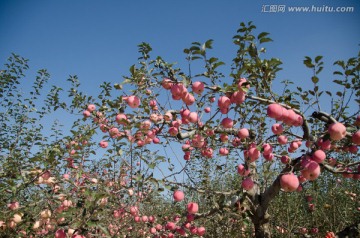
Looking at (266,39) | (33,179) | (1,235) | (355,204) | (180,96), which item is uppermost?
(266,39)

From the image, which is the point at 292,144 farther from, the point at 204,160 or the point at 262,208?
the point at 204,160

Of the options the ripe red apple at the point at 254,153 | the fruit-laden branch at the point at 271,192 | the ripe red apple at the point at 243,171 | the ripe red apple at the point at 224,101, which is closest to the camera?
the ripe red apple at the point at 224,101

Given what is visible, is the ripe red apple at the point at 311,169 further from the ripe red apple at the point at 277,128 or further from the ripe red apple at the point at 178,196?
the ripe red apple at the point at 178,196

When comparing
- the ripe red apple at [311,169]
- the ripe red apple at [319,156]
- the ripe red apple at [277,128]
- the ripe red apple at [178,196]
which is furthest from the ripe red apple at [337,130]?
the ripe red apple at [178,196]

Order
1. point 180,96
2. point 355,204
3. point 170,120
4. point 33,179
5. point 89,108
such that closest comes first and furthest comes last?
1. point 180,96
2. point 33,179
3. point 170,120
4. point 89,108
5. point 355,204

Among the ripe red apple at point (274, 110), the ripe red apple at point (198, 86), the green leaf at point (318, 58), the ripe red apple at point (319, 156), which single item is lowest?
the ripe red apple at point (319, 156)

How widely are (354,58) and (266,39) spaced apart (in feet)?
4.66

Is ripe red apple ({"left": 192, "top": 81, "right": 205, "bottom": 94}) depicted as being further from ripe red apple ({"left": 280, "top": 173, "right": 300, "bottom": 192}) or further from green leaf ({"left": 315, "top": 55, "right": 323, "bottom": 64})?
green leaf ({"left": 315, "top": 55, "right": 323, "bottom": 64})

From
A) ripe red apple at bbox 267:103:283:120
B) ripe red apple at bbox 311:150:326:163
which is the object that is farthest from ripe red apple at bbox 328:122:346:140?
ripe red apple at bbox 267:103:283:120

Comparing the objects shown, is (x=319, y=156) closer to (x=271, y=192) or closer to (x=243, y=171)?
(x=243, y=171)

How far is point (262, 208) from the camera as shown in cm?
340

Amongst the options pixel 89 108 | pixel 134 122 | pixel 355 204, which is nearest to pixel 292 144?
pixel 134 122

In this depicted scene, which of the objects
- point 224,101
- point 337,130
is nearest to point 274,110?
point 224,101

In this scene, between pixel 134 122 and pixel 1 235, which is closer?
pixel 134 122
